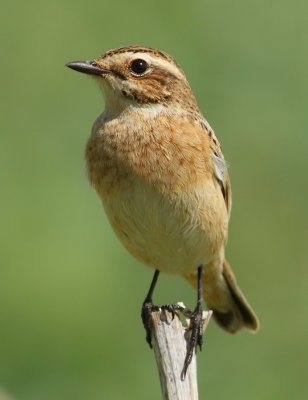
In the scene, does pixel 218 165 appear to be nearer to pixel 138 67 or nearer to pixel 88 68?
pixel 138 67

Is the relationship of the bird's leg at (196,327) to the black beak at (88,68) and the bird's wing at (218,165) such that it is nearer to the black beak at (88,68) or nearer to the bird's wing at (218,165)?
the bird's wing at (218,165)

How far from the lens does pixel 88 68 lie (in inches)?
389

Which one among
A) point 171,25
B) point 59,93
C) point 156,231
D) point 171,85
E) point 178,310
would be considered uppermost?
point 171,25

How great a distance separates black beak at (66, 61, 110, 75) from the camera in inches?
388

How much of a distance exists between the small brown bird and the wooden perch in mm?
775

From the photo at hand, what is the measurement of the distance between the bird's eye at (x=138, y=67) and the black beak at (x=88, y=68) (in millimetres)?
187

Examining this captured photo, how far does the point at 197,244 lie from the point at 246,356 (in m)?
1.54

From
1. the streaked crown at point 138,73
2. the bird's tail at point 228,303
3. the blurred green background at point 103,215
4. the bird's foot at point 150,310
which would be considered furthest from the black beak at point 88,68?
the bird's tail at point 228,303

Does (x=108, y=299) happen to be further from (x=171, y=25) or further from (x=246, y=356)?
(x=171, y=25)

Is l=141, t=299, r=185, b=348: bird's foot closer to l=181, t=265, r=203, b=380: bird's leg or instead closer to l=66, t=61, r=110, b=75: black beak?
l=181, t=265, r=203, b=380: bird's leg

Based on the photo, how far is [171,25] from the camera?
44.9ft

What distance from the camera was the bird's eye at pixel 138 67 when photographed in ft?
32.7

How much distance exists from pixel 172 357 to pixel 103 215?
3718 mm

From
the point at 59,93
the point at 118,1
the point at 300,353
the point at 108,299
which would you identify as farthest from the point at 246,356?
the point at 118,1
